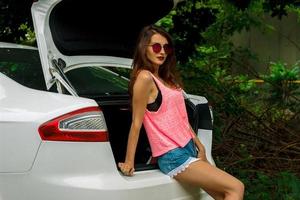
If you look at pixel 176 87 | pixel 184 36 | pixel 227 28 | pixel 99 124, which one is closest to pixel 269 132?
pixel 184 36

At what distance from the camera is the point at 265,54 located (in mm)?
14648

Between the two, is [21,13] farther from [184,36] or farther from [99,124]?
[99,124]

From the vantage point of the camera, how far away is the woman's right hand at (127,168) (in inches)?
125

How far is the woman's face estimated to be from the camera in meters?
3.45

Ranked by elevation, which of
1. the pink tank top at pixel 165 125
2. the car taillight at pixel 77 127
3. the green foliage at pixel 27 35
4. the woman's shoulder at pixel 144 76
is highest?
the woman's shoulder at pixel 144 76

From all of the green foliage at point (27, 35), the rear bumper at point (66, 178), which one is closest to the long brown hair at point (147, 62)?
the rear bumper at point (66, 178)

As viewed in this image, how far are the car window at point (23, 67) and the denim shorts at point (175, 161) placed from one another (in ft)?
2.86

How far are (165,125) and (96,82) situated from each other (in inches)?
37.4

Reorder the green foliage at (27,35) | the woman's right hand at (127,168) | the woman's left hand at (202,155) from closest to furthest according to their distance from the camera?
the woman's right hand at (127,168)
the woman's left hand at (202,155)
the green foliage at (27,35)

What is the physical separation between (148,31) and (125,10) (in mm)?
763

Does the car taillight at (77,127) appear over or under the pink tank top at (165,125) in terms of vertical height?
over

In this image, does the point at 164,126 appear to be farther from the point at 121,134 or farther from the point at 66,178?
the point at 121,134

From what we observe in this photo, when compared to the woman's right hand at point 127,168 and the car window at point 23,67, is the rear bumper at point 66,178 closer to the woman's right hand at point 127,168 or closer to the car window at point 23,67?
the woman's right hand at point 127,168

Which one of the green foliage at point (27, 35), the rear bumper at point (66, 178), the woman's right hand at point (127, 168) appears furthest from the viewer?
the green foliage at point (27, 35)
